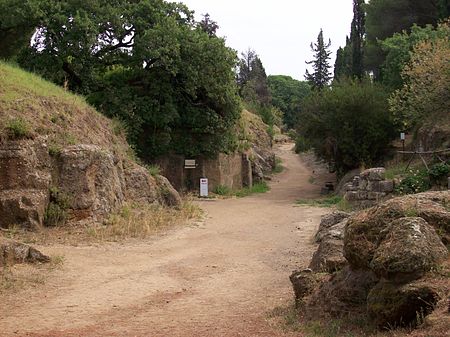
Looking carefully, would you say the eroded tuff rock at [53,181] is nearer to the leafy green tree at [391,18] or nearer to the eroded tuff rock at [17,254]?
the eroded tuff rock at [17,254]

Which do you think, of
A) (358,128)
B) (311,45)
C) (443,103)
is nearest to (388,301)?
(443,103)

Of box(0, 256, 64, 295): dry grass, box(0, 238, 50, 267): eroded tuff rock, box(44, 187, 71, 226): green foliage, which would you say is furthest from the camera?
box(44, 187, 71, 226): green foliage

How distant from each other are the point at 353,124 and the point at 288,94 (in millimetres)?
55543

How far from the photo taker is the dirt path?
691 centimetres

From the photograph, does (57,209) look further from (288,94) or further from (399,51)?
(288,94)

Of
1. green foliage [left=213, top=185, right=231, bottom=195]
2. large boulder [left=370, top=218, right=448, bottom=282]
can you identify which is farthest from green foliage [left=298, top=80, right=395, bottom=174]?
Result: large boulder [left=370, top=218, right=448, bottom=282]

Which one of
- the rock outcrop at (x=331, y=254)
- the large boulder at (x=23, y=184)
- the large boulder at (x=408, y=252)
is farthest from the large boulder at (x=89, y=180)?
the large boulder at (x=408, y=252)

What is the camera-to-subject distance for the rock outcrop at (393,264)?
5.38 metres

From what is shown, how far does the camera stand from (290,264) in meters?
11.2

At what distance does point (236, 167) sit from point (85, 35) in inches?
467

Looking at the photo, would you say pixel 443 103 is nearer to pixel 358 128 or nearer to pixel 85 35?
pixel 358 128

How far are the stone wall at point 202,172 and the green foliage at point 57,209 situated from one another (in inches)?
472

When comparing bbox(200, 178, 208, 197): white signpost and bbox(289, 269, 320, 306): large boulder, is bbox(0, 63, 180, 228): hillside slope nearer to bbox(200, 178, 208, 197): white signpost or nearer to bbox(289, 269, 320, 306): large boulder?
bbox(200, 178, 208, 197): white signpost

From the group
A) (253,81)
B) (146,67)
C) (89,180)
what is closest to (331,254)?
(89,180)
